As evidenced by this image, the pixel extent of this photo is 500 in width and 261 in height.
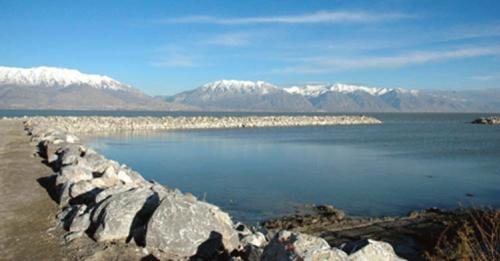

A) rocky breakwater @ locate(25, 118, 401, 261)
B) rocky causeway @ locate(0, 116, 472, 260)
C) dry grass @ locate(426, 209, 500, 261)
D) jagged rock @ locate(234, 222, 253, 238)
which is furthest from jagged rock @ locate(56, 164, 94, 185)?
dry grass @ locate(426, 209, 500, 261)

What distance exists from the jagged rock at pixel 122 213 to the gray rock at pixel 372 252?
3462mm

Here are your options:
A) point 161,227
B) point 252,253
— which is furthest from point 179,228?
point 252,253

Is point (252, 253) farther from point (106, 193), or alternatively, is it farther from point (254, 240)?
point (106, 193)

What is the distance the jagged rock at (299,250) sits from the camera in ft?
15.9

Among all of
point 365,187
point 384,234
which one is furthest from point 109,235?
point 365,187

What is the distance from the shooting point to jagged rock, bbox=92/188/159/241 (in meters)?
7.12

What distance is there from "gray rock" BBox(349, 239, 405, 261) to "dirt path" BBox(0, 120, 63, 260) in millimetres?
3983

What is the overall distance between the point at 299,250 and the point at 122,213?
11.1ft

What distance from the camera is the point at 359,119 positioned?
90062 millimetres

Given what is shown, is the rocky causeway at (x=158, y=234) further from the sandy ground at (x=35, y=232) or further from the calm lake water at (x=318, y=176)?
the calm lake water at (x=318, y=176)

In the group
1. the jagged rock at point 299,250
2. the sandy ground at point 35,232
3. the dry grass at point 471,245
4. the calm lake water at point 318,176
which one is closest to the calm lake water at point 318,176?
the calm lake water at point 318,176

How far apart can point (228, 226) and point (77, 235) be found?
7.49 ft

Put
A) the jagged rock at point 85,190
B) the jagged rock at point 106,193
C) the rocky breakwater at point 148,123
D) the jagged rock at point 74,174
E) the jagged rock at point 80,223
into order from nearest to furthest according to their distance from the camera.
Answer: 1. the jagged rock at point 80,223
2. the jagged rock at point 106,193
3. the jagged rock at point 85,190
4. the jagged rock at point 74,174
5. the rocky breakwater at point 148,123

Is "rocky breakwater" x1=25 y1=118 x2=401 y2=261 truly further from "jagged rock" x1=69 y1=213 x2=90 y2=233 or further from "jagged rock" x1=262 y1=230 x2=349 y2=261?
"jagged rock" x1=262 y1=230 x2=349 y2=261
